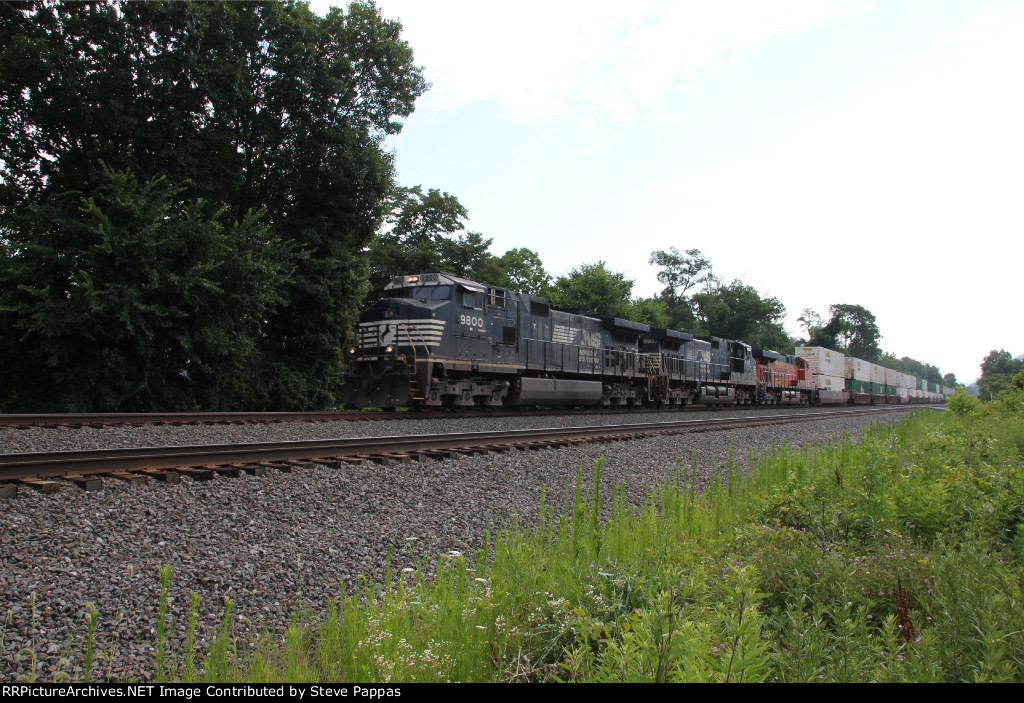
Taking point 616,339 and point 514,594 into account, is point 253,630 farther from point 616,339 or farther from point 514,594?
point 616,339

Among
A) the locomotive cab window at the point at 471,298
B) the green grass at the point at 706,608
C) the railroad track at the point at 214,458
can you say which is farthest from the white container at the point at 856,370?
the green grass at the point at 706,608

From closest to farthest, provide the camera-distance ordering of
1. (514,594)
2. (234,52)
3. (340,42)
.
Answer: (514,594) → (234,52) → (340,42)

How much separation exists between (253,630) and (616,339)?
2044cm

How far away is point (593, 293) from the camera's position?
50.2m

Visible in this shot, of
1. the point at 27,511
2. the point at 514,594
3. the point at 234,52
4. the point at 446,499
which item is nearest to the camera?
the point at 514,594

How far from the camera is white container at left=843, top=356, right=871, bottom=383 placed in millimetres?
46344

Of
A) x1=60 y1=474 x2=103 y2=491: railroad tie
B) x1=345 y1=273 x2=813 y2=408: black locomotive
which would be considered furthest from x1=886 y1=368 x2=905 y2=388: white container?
x1=60 y1=474 x2=103 y2=491: railroad tie

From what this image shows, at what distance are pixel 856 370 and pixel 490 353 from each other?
42.1 meters

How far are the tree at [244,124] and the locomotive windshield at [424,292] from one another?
3.95 meters

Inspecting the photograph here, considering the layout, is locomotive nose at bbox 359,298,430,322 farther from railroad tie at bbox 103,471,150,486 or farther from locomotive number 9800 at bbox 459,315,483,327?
railroad tie at bbox 103,471,150,486

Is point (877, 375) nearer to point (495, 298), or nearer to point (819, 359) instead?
point (819, 359)

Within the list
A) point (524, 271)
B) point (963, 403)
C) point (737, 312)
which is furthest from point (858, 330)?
point (963, 403)
